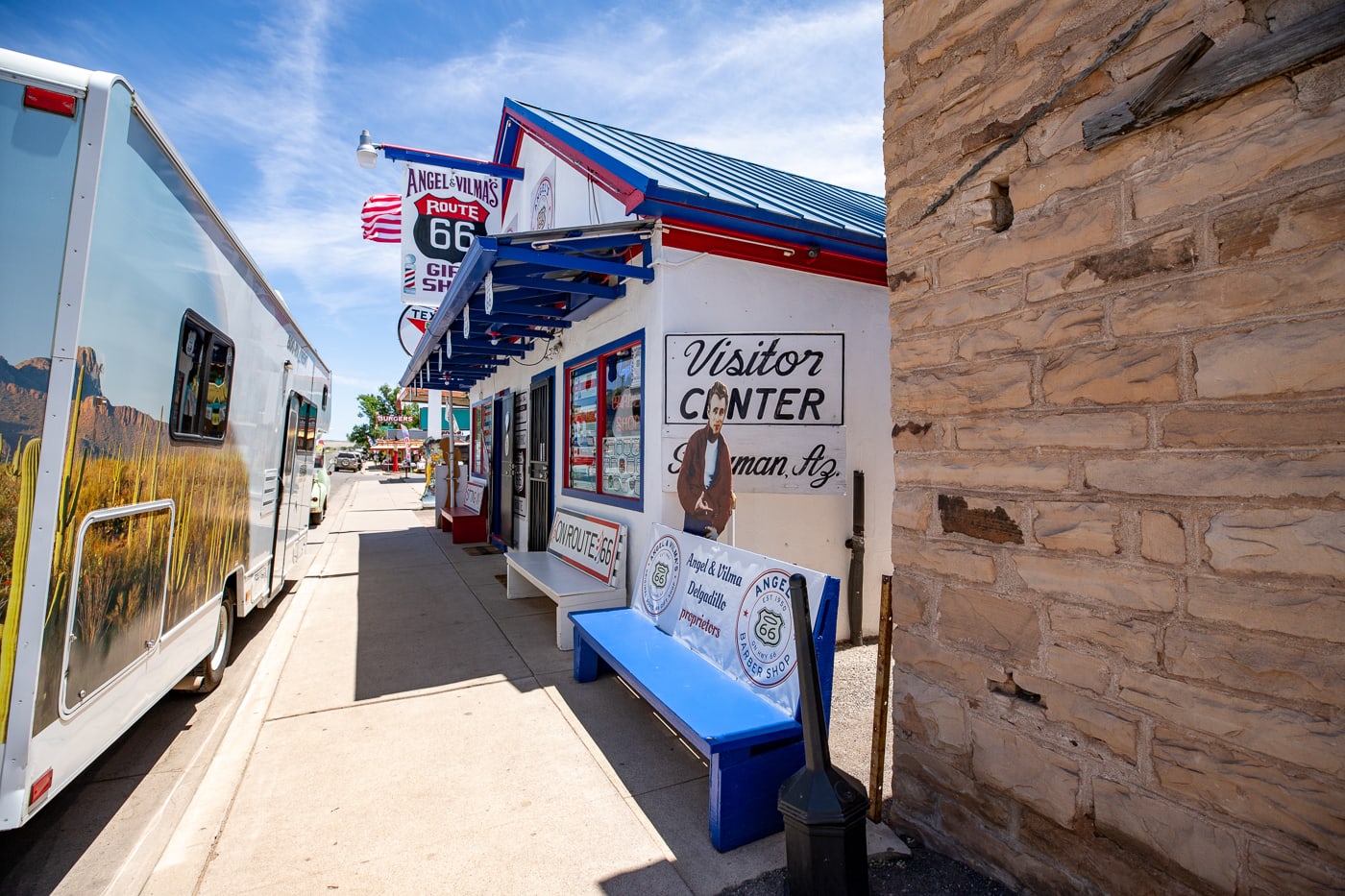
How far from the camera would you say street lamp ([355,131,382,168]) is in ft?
31.9

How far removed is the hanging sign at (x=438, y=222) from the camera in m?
9.34

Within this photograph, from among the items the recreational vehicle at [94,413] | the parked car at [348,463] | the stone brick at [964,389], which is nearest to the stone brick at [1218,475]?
the stone brick at [964,389]

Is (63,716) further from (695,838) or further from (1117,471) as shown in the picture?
(1117,471)

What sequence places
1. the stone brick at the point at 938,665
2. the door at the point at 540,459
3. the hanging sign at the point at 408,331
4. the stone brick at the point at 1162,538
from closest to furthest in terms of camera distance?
1. the stone brick at the point at 1162,538
2. the stone brick at the point at 938,665
3. the door at the point at 540,459
4. the hanging sign at the point at 408,331

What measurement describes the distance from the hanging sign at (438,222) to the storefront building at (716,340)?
2807mm

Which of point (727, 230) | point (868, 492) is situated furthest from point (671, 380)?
point (868, 492)

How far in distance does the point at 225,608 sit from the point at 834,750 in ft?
13.9

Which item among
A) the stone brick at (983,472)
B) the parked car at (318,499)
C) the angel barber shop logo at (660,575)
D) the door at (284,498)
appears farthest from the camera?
the parked car at (318,499)

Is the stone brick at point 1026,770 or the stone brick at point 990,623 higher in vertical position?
the stone brick at point 990,623

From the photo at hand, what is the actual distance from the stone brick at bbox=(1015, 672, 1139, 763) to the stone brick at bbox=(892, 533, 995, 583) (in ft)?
1.27

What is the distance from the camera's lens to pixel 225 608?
181 inches

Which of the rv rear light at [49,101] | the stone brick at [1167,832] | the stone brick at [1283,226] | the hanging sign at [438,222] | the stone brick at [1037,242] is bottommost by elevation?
the stone brick at [1167,832]

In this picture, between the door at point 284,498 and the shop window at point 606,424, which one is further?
the door at point 284,498

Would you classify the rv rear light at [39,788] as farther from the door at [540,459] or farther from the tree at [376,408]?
the tree at [376,408]
